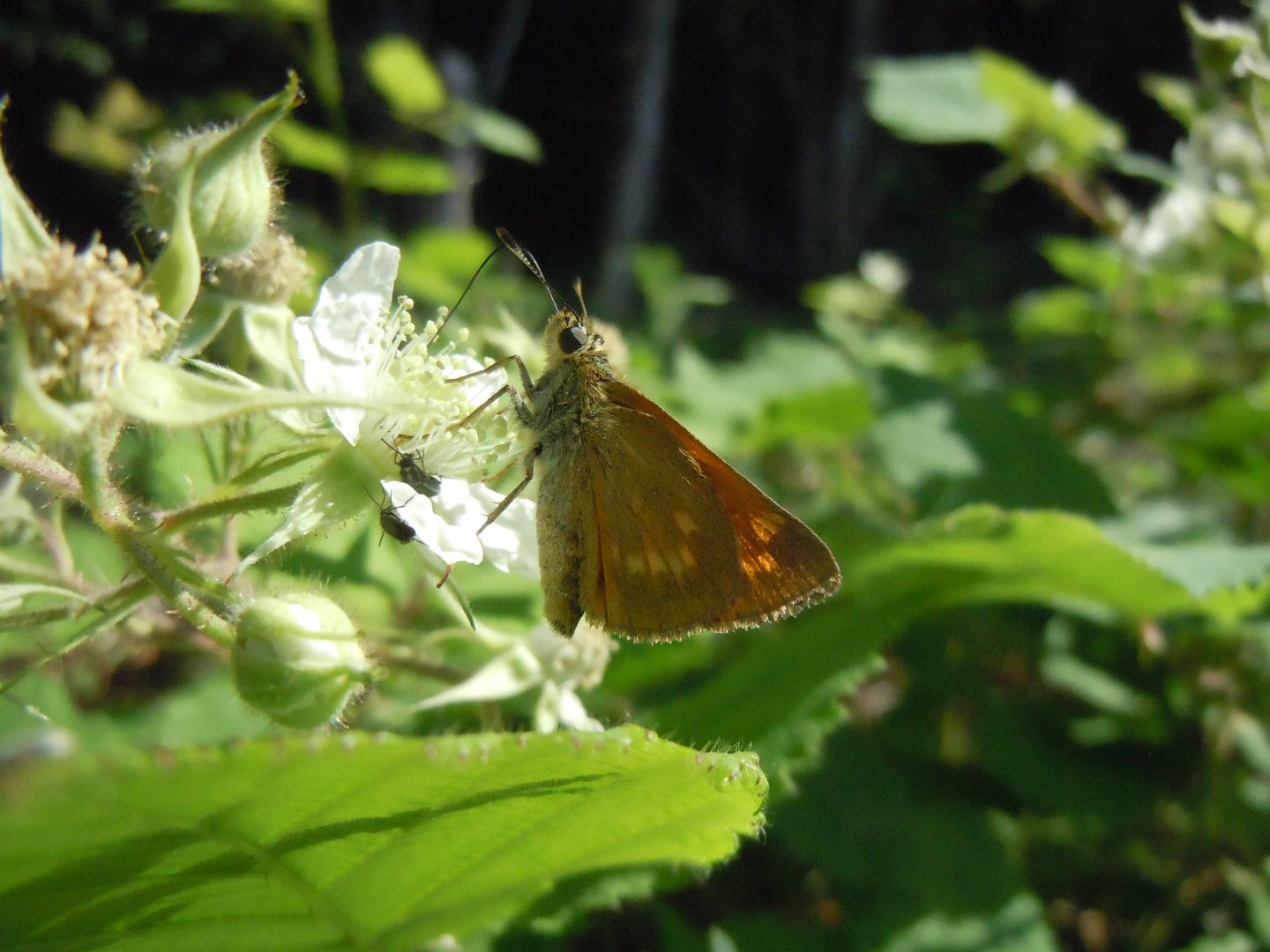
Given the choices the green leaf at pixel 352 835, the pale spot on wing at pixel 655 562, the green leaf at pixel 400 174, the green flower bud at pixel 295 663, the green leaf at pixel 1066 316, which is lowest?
the green leaf at pixel 352 835

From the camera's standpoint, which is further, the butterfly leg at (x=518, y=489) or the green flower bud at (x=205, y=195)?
the butterfly leg at (x=518, y=489)

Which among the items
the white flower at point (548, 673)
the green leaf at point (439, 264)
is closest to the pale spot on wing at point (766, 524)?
the white flower at point (548, 673)

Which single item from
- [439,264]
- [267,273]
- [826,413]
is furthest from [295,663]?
[439,264]

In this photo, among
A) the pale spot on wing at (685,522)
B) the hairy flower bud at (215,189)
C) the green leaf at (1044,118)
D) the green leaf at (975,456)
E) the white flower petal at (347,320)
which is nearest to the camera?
the hairy flower bud at (215,189)

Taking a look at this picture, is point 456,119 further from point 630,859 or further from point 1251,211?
point 630,859

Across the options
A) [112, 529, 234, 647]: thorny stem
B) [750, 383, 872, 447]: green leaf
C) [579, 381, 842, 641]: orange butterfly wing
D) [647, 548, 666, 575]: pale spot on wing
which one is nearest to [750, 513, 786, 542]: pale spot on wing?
[579, 381, 842, 641]: orange butterfly wing

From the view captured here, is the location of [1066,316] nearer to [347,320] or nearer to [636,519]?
[636,519]

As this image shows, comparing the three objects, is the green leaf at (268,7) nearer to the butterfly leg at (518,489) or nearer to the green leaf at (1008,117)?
the green leaf at (1008,117)
